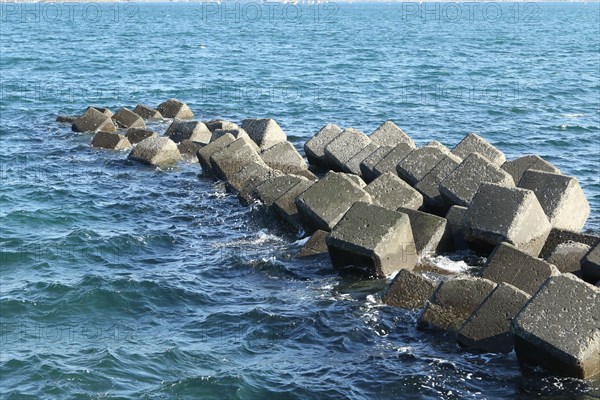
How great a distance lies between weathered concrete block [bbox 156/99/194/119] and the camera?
30.1 m

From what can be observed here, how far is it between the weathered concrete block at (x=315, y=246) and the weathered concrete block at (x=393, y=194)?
52.4 inches

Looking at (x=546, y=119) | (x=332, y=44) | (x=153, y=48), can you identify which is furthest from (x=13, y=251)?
(x=332, y=44)

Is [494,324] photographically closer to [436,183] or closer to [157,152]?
[436,183]

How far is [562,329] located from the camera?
1105 centimetres

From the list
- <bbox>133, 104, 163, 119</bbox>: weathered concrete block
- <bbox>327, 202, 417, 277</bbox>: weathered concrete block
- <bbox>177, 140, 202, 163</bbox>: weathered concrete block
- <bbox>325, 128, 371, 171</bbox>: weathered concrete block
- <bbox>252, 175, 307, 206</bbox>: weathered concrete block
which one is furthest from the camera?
<bbox>133, 104, 163, 119</bbox>: weathered concrete block

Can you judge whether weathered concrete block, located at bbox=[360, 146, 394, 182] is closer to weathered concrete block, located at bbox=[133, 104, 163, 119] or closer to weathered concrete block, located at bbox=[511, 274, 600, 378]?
weathered concrete block, located at bbox=[511, 274, 600, 378]

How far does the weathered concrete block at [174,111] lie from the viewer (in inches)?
1186

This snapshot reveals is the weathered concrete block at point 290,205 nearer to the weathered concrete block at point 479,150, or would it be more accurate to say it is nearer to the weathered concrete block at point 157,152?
the weathered concrete block at point 479,150

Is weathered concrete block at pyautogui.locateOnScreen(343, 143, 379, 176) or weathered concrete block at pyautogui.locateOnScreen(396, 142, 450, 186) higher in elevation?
weathered concrete block at pyautogui.locateOnScreen(396, 142, 450, 186)

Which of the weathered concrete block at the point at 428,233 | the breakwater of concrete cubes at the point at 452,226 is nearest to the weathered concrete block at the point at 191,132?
the breakwater of concrete cubes at the point at 452,226

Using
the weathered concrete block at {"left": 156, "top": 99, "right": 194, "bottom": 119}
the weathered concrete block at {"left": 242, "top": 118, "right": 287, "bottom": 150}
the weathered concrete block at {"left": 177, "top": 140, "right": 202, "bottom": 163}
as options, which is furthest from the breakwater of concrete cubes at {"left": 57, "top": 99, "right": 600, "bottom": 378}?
the weathered concrete block at {"left": 156, "top": 99, "right": 194, "bottom": 119}

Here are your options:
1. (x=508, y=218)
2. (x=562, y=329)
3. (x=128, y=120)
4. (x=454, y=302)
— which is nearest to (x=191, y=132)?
(x=128, y=120)

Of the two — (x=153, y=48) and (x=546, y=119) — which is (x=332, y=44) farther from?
(x=546, y=119)

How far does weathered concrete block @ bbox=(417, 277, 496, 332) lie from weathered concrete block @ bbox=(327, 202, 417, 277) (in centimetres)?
173
